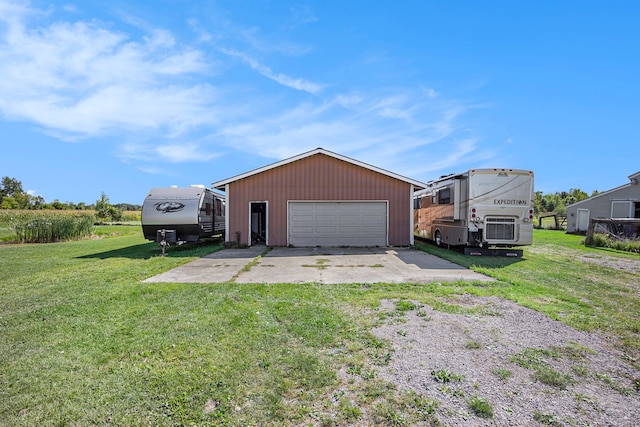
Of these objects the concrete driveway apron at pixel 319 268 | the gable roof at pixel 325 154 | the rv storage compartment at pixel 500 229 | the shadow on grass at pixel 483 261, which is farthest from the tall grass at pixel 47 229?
the rv storage compartment at pixel 500 229

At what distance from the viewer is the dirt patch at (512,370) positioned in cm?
241

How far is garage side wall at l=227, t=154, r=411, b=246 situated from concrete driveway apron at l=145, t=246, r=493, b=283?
203cm

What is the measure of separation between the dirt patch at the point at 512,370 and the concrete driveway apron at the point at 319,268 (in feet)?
9.13

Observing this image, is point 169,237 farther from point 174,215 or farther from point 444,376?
point 444,376

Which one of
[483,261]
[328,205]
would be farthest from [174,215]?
[483,261]

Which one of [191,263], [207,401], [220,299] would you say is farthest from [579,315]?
[191,263]

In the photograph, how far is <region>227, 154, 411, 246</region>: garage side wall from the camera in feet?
44.1

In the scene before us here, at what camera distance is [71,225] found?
17203 millimetres

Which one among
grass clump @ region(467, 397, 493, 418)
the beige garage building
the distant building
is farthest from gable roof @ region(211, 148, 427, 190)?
the distant building

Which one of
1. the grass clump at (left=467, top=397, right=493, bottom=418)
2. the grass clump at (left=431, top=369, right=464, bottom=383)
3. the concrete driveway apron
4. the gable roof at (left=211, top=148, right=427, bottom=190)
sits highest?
the gable roof at (left=211, top=148, right=427, bottom=190)

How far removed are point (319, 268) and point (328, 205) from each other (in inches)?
212

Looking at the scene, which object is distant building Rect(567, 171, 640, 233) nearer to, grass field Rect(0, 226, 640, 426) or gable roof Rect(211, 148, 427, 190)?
gable roof Rect(211, 148, 427, 190)

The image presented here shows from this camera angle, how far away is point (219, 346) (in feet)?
11.3

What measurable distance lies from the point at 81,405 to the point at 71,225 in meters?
18.8
